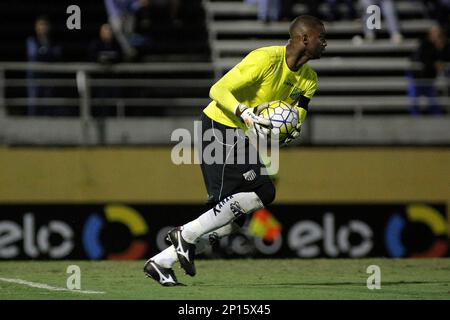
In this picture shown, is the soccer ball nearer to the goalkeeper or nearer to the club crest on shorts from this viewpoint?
the goalkeeper

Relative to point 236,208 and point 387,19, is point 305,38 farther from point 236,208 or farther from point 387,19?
point 387,19

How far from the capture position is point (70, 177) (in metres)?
16.8

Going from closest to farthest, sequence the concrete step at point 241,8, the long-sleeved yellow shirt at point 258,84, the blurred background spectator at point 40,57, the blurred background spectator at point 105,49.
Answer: the long-sleeved yellow shirt at point 258,84 → the blurred background spectator at point 40,57 → the blurred background spectator at point 105,49 → the concrete step at point 241,8

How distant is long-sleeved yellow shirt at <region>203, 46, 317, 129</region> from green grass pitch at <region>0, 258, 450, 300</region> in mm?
1501

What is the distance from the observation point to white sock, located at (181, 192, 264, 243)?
9.66 meters

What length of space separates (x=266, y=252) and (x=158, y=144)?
2505 mm

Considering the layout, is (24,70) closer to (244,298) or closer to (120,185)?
(120,185)

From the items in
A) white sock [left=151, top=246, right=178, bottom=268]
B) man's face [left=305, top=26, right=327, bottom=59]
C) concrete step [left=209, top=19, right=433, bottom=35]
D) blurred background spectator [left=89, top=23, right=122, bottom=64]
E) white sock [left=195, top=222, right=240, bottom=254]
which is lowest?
white sock [left=151, top=246, right=178, bottom=268]

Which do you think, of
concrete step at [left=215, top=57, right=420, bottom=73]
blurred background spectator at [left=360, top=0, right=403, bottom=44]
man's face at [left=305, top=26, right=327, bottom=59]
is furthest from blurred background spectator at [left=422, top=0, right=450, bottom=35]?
man's face at [left=305, top=26, right=327, bottom=59]

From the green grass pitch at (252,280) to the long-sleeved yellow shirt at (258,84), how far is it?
150 centimetres

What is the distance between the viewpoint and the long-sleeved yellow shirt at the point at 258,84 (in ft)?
31.7

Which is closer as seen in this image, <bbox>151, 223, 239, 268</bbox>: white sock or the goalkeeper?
the goalkeeper

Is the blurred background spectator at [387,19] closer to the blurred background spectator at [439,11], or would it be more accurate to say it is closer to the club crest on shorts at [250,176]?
the blurred background spectator at [439,11]

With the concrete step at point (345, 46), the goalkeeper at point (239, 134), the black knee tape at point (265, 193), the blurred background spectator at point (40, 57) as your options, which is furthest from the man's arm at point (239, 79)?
the concrete step at point (345, 46)
